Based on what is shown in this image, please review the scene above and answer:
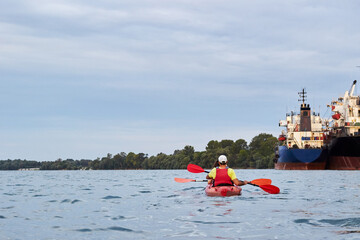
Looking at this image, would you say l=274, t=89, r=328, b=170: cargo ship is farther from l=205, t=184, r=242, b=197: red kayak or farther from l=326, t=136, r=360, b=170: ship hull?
l=205, t=184, r=242, b=197: red kayak

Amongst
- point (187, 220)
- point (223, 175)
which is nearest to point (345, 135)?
point (223, 175)

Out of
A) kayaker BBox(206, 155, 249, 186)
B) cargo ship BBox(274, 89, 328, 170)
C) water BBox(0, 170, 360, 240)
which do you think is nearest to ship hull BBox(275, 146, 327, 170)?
cargo ship BBox(274, 89, 328, 170)

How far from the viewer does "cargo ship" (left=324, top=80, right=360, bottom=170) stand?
7894 centimetres

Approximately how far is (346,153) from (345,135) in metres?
6.20

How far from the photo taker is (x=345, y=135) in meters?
85.4

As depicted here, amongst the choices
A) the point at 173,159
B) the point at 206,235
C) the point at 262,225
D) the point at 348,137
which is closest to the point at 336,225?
the point at 262,225

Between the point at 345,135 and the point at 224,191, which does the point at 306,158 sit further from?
the point at 224,191

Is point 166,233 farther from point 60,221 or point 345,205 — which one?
point 345,205

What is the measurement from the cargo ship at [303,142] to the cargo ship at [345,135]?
7.74 ft

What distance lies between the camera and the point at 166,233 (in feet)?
38.5

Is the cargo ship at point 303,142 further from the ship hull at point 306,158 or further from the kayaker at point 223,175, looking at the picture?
the kayaker at point 223,175

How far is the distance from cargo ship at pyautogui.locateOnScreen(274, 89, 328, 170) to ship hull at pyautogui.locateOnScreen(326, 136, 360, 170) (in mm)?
3446

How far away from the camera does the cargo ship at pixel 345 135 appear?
78.9 metres

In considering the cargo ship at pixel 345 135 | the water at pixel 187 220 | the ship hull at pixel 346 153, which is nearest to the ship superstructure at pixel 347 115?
the cargo ship at pixel 345 135
